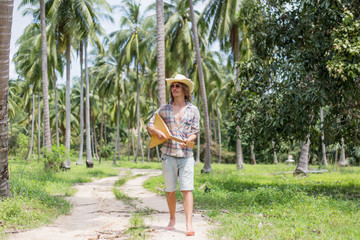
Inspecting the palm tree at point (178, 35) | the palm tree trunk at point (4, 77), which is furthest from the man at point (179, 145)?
the palm tree at point (178, 35)

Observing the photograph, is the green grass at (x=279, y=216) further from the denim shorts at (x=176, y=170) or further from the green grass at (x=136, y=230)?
the green grass at (x=136, y=230)

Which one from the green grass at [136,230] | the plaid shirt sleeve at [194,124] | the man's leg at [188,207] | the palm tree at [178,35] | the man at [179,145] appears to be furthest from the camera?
the palm tree at [178,35]

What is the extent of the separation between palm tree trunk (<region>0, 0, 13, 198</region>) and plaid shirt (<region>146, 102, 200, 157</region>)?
2745 mm

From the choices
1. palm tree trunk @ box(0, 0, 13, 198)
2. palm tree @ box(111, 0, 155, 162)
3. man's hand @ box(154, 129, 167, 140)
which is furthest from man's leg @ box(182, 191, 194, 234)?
palm tree @ box(111, 0, 155, 162)

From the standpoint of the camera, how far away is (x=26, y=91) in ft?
107

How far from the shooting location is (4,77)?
531 cm

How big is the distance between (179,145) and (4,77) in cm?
322

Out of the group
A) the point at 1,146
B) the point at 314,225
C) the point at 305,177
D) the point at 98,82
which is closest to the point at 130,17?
the point at 98,82

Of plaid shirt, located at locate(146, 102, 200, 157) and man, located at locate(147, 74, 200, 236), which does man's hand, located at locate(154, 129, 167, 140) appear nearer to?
man, located at locate(147, 74, 200, 236)

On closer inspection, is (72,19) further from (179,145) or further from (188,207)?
(188,207)

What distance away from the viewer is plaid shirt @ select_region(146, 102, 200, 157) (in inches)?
164

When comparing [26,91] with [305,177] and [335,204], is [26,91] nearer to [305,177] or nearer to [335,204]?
[305,177]

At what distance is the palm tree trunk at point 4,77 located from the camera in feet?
17.1

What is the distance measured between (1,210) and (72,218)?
1.15 m
